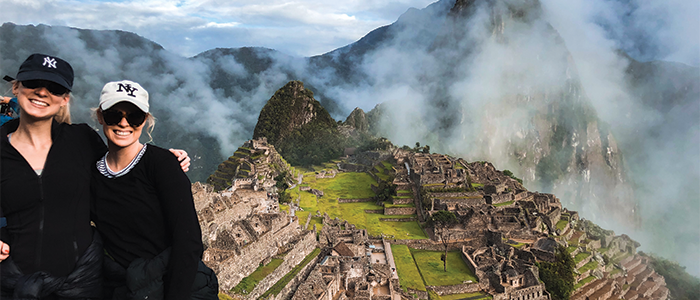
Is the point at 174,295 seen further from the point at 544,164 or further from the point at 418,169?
the point at 544,164

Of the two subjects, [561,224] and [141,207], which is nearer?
A: [141,207]

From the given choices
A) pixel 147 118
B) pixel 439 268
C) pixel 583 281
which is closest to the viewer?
pixel 147 118

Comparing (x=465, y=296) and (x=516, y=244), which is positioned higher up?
(x=516, y=244)

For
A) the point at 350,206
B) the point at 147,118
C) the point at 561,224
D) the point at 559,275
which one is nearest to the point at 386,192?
the point at 350,206

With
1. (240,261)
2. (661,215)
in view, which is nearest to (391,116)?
(661,215)

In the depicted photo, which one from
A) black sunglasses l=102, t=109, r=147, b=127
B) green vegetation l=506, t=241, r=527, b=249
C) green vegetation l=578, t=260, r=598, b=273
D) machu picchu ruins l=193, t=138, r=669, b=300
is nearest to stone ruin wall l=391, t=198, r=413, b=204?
machu picchu ruins l=193, t=138, r=669, b=300

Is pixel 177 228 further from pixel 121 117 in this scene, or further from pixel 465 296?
pixel 465 296

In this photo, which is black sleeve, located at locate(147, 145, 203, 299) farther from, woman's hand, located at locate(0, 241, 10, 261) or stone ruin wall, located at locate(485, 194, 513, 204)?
stone ruin wall, located at locate(485, 194, 513, 204)
